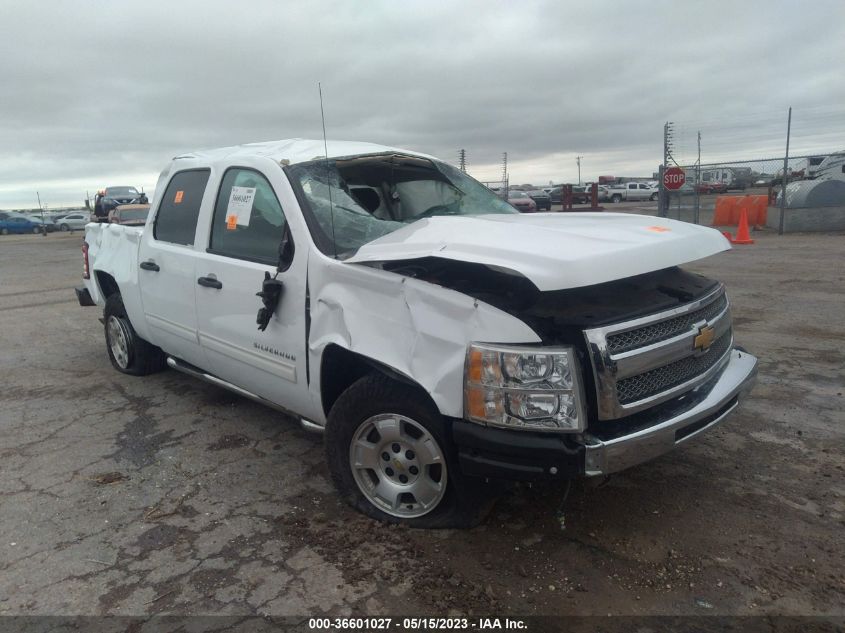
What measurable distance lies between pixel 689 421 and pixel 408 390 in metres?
1.23

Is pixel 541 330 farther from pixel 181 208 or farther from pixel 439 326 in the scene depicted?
pixel 181 208

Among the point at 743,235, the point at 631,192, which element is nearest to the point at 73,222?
the point at 631,192

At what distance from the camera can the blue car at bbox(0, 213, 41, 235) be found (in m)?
44.7

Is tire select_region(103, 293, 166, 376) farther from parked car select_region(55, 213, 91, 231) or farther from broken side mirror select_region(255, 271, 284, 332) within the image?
parked car select_region(55, 213, 91, 231)

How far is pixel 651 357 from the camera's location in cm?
273

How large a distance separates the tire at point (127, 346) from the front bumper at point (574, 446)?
391 cm

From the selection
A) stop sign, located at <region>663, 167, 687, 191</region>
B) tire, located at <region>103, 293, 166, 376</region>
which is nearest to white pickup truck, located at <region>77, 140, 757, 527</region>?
tire, located at <region>103, 293, 166, 376</region>

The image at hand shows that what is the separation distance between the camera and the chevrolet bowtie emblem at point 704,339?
2.96 metres

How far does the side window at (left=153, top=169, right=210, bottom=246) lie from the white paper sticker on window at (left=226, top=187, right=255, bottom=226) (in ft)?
1.34

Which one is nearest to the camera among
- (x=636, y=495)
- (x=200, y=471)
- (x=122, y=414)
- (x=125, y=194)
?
(x=636, y=495)

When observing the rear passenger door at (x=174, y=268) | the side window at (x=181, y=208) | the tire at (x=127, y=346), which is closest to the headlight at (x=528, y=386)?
the rear passenger door at (x=174, y=268)

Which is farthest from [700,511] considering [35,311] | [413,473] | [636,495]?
[35,311]

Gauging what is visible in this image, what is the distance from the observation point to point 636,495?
3.43 meters

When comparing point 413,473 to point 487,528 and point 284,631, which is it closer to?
point 487,528
